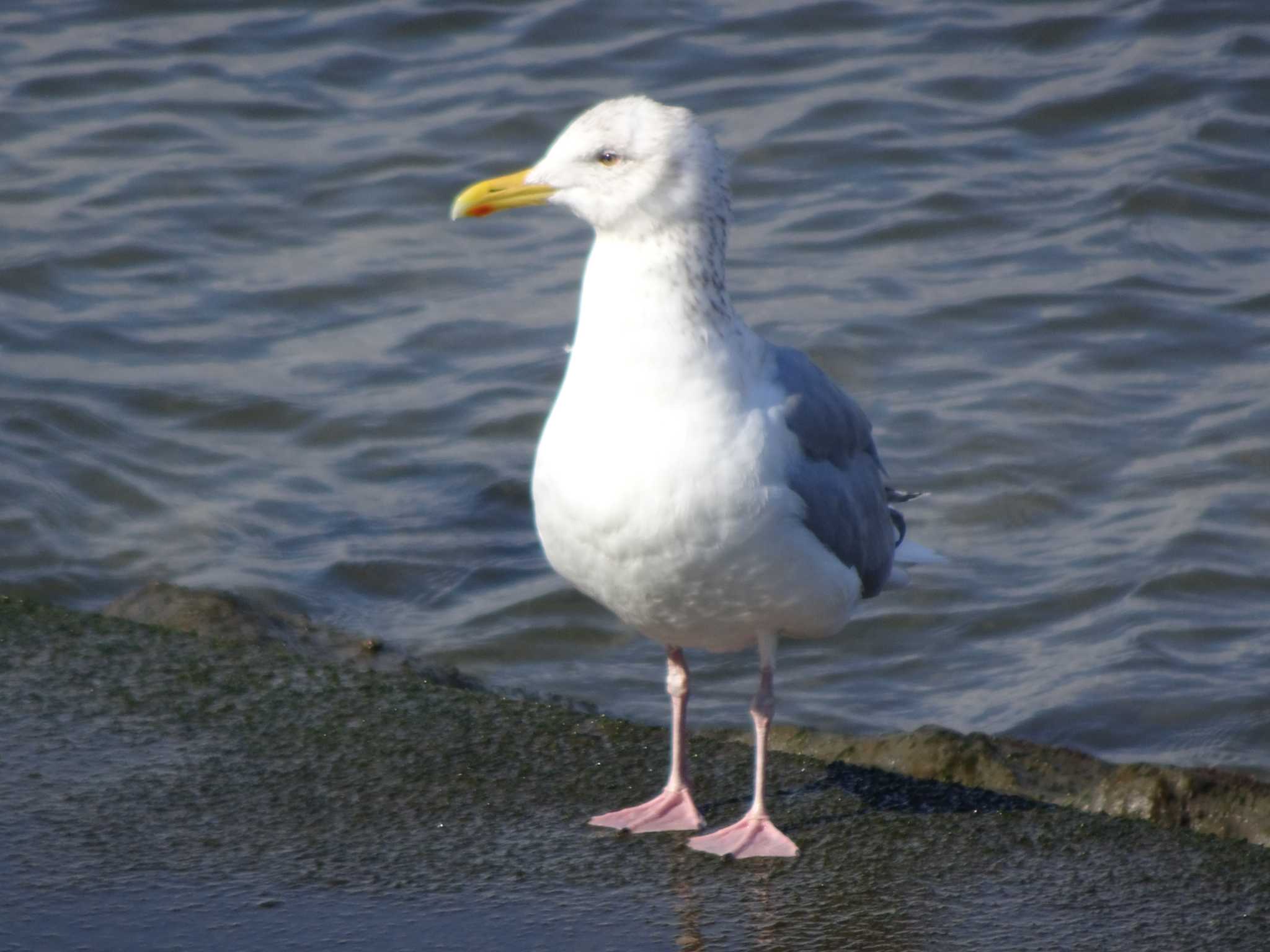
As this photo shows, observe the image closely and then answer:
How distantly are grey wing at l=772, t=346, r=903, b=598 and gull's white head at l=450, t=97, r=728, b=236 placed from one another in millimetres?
444

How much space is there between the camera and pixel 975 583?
6.78m

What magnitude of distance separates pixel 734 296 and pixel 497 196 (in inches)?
176

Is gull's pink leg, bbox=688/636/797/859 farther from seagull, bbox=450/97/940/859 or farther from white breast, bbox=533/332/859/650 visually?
white breast, bbox=533/332/859/650

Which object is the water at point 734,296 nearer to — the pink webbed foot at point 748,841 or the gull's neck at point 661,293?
the pink webbed foot at point 748,841

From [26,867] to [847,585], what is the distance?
6.34 feet

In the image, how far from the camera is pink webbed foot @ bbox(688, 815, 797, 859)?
3646mm

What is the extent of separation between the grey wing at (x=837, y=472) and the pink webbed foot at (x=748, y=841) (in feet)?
2.21

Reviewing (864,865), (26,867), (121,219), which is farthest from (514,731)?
(121,219)

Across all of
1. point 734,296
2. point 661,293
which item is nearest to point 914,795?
point 661,293

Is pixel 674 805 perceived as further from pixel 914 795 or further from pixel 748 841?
pixel 914 795

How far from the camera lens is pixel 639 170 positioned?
381 centimetres

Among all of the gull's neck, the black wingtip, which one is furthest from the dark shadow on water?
the gull's neck

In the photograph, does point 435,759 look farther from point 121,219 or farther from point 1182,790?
point 121,219

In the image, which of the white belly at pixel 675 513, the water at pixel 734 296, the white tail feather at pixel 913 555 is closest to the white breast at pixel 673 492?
the white belly at pixel 675 513
